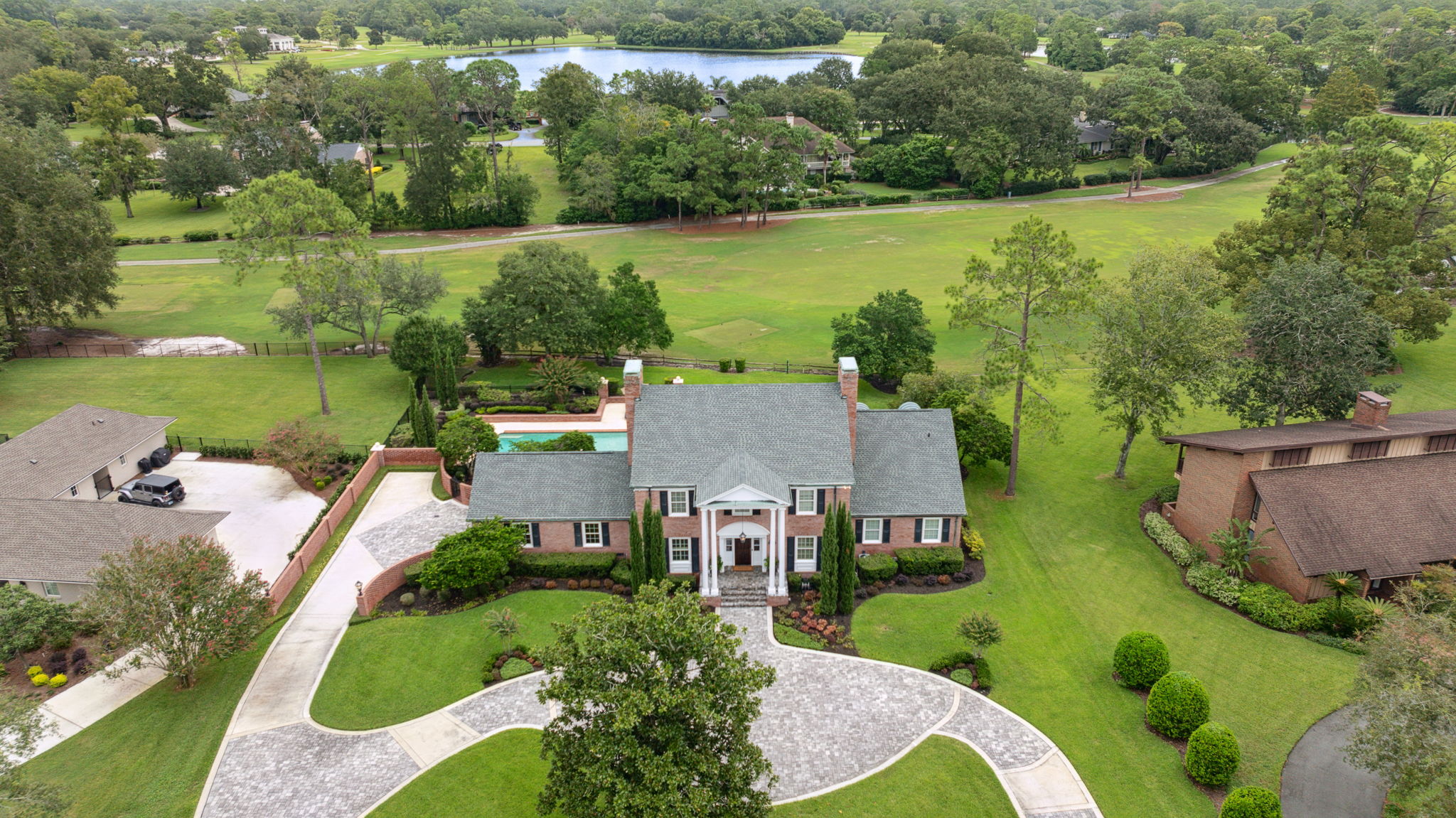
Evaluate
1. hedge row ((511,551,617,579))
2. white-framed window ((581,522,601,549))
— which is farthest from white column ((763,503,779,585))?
white-framed window ((581,522,601,549))

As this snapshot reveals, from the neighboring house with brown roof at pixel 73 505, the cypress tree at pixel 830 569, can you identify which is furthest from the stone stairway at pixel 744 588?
the neighboring house with brown roof at pixel 73 505

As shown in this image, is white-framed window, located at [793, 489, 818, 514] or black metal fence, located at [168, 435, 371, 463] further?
black metal fence, located at [168, 435, 371, 463]

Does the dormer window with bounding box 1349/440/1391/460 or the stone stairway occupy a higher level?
the dormer window with bounding box 1349/440/1391/460

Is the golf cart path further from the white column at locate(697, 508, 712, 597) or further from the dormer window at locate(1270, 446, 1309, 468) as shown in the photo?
the dormer window at locate(1270, 446, 1309, 468)

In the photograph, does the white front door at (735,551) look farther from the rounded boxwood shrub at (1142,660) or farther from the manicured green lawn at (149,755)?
the manicured green lawn at (149,755)

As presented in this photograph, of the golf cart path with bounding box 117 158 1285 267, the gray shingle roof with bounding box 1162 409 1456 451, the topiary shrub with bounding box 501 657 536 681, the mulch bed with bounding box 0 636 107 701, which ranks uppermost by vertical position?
the golf cart path with bounding box 117 158 1285 267

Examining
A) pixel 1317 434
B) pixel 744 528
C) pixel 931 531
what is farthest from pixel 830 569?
pixel 1317 434

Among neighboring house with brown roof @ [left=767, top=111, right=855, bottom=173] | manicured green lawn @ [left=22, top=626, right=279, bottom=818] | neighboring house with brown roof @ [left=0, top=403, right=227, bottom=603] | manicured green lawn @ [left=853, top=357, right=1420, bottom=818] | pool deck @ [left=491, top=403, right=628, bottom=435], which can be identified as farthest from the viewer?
neighboring house with brown roof @ [left=767, top=111, right=855, bottom=173]
